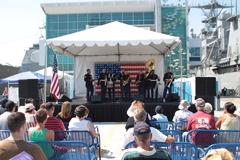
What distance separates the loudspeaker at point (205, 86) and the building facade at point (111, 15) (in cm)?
5429

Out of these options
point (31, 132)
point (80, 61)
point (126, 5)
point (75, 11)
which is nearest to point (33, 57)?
point (75, 11)

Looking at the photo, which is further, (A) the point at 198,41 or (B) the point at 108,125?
(A) the point at 198,41

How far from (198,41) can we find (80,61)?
8006 cm

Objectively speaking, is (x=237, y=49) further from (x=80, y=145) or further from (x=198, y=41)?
(x=80, y=145)

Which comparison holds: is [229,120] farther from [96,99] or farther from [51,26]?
[51,26]

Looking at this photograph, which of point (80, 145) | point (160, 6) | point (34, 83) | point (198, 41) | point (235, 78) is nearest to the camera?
point (80, 145)

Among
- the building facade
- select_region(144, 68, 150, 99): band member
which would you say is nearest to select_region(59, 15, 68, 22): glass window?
A: the building facade

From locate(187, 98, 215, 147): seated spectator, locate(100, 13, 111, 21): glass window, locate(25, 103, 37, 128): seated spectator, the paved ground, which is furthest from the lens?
locate(100, 13, 111, 21): glass window

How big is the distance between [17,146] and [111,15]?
7026cm

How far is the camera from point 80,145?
5.45 metres

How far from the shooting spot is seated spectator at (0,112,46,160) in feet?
11.4

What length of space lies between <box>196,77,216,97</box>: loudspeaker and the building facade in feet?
178

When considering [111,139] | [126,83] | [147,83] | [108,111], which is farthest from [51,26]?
[111,139]

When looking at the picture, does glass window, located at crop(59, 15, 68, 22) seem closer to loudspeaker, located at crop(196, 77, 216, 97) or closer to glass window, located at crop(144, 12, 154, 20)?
glass window, located at crop(144, 12, 154, 20)
